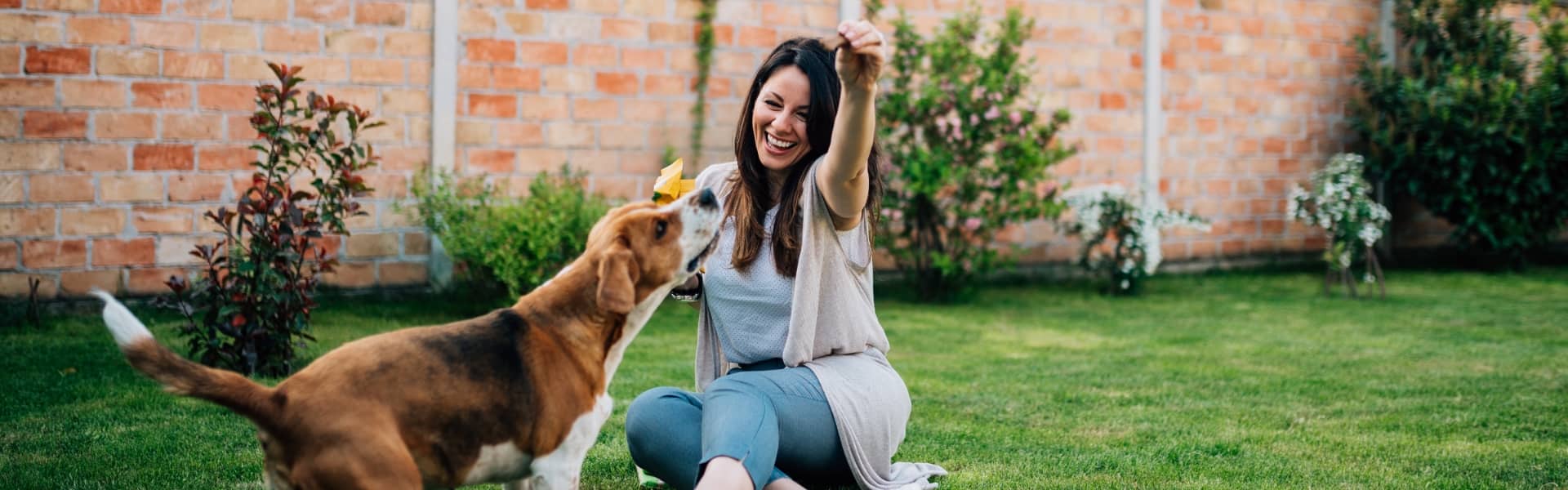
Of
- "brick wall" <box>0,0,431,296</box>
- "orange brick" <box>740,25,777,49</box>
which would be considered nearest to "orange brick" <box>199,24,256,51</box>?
"brick wall" <box>0,0,431,296</box>

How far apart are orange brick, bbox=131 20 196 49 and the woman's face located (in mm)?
5193

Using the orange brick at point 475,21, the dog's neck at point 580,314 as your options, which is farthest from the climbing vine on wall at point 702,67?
the dog's neck at point 580,314

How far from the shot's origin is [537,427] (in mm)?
2779

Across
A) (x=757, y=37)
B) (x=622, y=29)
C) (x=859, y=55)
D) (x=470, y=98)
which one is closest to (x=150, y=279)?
(x=470, y=98)

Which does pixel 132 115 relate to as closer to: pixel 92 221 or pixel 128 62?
pixel 128 62

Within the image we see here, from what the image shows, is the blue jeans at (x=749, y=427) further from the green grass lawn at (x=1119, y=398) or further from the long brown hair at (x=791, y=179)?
the green grass lawn at (x=1119, y=398)

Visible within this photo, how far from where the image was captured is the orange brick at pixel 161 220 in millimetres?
7441

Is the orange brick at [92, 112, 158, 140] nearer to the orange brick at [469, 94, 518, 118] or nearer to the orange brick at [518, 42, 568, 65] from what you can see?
the orange brick at [469, 94, 518, 118]

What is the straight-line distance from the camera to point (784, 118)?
352 cm

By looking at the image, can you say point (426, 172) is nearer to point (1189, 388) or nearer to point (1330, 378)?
point (1189, 388)

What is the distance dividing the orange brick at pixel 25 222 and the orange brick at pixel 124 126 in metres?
0.53

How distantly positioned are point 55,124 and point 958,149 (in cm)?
576

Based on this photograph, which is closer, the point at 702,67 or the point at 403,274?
the point at 403,274

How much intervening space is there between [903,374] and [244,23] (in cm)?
453
